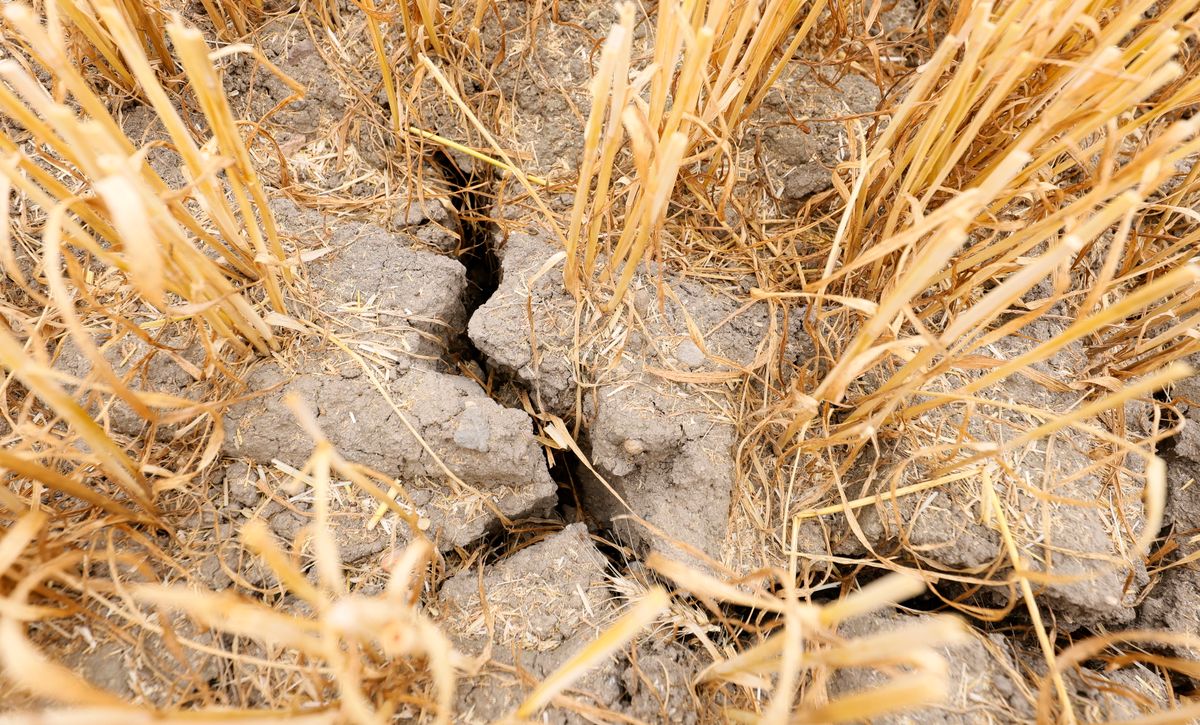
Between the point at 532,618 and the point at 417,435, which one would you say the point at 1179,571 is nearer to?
the point at 532,618

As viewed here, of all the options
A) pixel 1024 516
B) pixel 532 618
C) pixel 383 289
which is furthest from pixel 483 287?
pixel 1024 516

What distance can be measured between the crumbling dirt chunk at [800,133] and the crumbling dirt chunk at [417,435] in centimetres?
70

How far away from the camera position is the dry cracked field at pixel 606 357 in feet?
2.84

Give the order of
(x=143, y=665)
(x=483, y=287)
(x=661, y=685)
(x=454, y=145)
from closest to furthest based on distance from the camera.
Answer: (x=143, y=665), (x=661, y=685), (x=454, y=145), (x=483, y=287)

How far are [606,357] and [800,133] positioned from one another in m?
0.61

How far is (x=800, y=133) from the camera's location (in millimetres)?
1331

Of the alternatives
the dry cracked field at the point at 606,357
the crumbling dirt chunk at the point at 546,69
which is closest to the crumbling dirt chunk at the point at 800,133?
the dry cracked field at the point at 606,357

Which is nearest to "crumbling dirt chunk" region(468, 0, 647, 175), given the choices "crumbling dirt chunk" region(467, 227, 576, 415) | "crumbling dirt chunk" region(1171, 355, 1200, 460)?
"crumbling dirt chunk" region(467, 227, 576, 415)

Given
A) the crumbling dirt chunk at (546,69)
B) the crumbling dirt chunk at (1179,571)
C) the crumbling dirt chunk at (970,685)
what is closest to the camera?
the crumbling dirt chunk at (970,685)

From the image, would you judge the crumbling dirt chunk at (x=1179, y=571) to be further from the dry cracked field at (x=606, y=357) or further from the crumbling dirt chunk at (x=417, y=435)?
the crumbling dirt chunk at (x=417, y=435)

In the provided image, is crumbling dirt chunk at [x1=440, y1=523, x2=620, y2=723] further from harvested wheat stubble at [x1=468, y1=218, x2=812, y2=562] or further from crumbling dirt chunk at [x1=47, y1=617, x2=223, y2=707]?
crumbling dirt chunk at [x1=47, y1=617, x2=223, y2=707]

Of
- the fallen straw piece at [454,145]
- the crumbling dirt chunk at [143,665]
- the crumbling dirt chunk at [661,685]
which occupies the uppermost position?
the fallen straw piece at [454,145]

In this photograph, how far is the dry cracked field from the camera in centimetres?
87

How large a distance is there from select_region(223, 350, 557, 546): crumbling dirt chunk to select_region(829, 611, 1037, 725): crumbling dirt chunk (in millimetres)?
561
